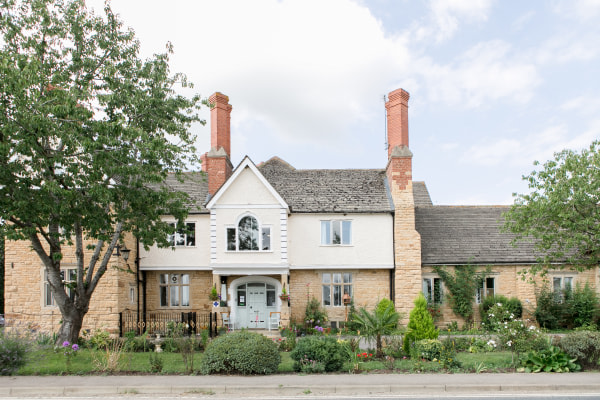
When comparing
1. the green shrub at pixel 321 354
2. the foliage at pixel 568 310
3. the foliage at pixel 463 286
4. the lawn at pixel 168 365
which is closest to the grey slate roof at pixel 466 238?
the foliage at pixel 463 286

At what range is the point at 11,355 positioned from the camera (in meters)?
13.2

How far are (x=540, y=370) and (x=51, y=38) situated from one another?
56.9 ft

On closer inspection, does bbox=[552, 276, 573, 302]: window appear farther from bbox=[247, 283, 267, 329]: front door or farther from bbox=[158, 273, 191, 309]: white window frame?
bbox=[158, 273, 191, 309]: white window frame

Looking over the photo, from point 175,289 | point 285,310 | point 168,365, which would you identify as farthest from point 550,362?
point 175,289

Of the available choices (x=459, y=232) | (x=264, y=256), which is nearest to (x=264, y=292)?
(x=264, y=256)

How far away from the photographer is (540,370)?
43.3 ft

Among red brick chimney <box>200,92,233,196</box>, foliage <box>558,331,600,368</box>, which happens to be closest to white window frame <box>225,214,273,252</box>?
red brick chimney <box>200,92,233,196</box>

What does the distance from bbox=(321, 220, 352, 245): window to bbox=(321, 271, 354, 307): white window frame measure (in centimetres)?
154

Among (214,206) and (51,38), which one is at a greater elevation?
(51,38)

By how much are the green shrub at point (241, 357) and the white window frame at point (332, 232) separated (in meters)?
12.0

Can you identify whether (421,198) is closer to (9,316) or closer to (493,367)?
(493,367)

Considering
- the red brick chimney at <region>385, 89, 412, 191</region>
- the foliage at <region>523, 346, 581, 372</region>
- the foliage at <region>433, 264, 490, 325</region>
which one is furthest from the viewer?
the red brick chimney at <region>385, 89, 412, 191</region>

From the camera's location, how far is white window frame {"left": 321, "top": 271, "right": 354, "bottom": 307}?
25031mm

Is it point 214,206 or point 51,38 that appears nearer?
point 51,38
